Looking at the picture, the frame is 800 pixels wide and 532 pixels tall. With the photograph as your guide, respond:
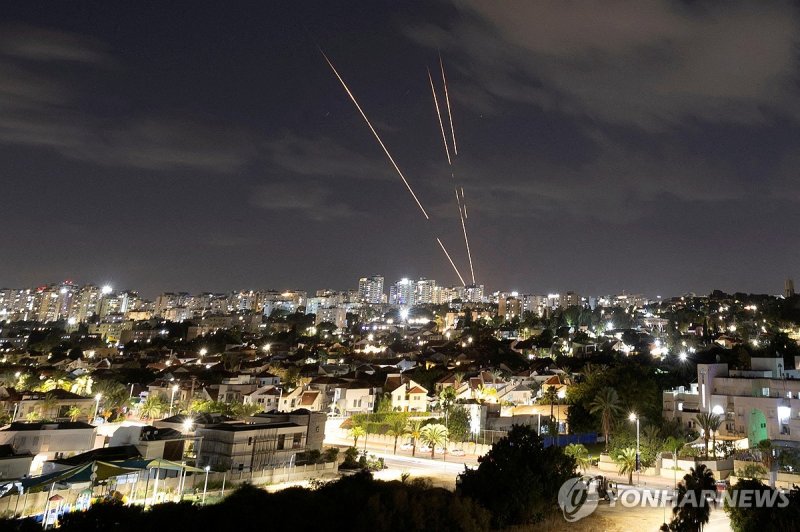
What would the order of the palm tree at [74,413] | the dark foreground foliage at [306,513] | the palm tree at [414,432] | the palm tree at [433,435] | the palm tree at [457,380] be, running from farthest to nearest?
the palm tree at [457,380]
the palm tree at [74,413]
the palm tree at [414,432]
the palm tree at [433,435]
the dark foreground foliage at [306,513]

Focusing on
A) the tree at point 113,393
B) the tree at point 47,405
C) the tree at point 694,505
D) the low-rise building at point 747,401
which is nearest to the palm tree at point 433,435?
the low-rise building at point 747,401

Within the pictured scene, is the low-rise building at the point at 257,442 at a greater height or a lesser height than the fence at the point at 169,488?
greater

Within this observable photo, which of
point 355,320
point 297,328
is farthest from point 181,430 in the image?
point 355,320

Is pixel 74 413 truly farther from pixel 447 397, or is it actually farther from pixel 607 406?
pixel 607 406

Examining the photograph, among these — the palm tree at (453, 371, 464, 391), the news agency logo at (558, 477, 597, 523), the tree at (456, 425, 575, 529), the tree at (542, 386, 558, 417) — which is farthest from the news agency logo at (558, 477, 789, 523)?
the palm tree at (453, 371, 464, 391)

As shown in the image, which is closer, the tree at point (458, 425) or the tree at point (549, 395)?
the tree at point (458, 425)

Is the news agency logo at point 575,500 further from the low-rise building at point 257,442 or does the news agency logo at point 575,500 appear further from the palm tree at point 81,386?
the palm tree at point 81,386

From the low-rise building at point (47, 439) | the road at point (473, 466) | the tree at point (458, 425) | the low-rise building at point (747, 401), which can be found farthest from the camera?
the tree at point (458, 425)
